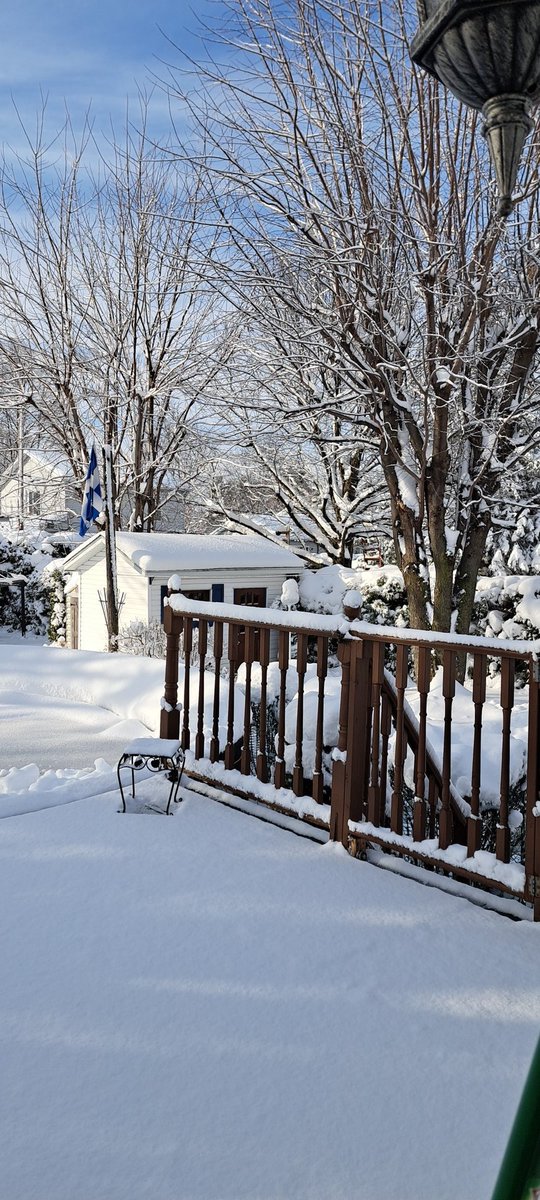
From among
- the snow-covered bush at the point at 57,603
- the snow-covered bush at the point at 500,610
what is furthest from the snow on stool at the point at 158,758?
the snow-covered bush at the point at 57,603

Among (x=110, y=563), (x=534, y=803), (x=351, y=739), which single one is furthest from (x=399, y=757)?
(x=110, y=563)

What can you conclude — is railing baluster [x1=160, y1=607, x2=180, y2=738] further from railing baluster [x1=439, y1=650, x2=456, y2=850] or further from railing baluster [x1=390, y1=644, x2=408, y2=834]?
railing baluster [x1=439, y1=650, x2=456, y2=850]

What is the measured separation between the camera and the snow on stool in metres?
3.51

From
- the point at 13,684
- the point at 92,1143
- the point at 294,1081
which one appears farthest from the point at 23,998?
the point at 13,684

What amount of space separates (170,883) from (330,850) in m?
0.66

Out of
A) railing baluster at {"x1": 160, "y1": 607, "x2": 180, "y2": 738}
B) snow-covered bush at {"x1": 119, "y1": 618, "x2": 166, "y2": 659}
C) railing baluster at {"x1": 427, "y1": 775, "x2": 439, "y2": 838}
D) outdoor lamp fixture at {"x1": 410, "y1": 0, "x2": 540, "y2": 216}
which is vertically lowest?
snow-covered bush at {"x1": 119, "y1": 618, "x2": 166, "y2": 659}

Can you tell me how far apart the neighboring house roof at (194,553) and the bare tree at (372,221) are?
21.8 ft

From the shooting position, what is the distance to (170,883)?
270 centimetres

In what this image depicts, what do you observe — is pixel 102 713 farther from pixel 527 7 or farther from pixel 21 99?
pixel 21 99

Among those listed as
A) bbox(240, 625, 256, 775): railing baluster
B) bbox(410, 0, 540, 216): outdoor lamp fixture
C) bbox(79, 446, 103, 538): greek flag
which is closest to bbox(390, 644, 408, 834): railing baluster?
bbox(240, 625, 256, 775): railing baluster

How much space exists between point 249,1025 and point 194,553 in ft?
44.1

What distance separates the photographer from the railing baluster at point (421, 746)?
2812 mm

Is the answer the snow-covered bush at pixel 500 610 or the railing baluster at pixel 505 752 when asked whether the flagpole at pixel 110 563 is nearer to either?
the snow-covered bush at pixel 500 610

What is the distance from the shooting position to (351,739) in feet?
9.84
